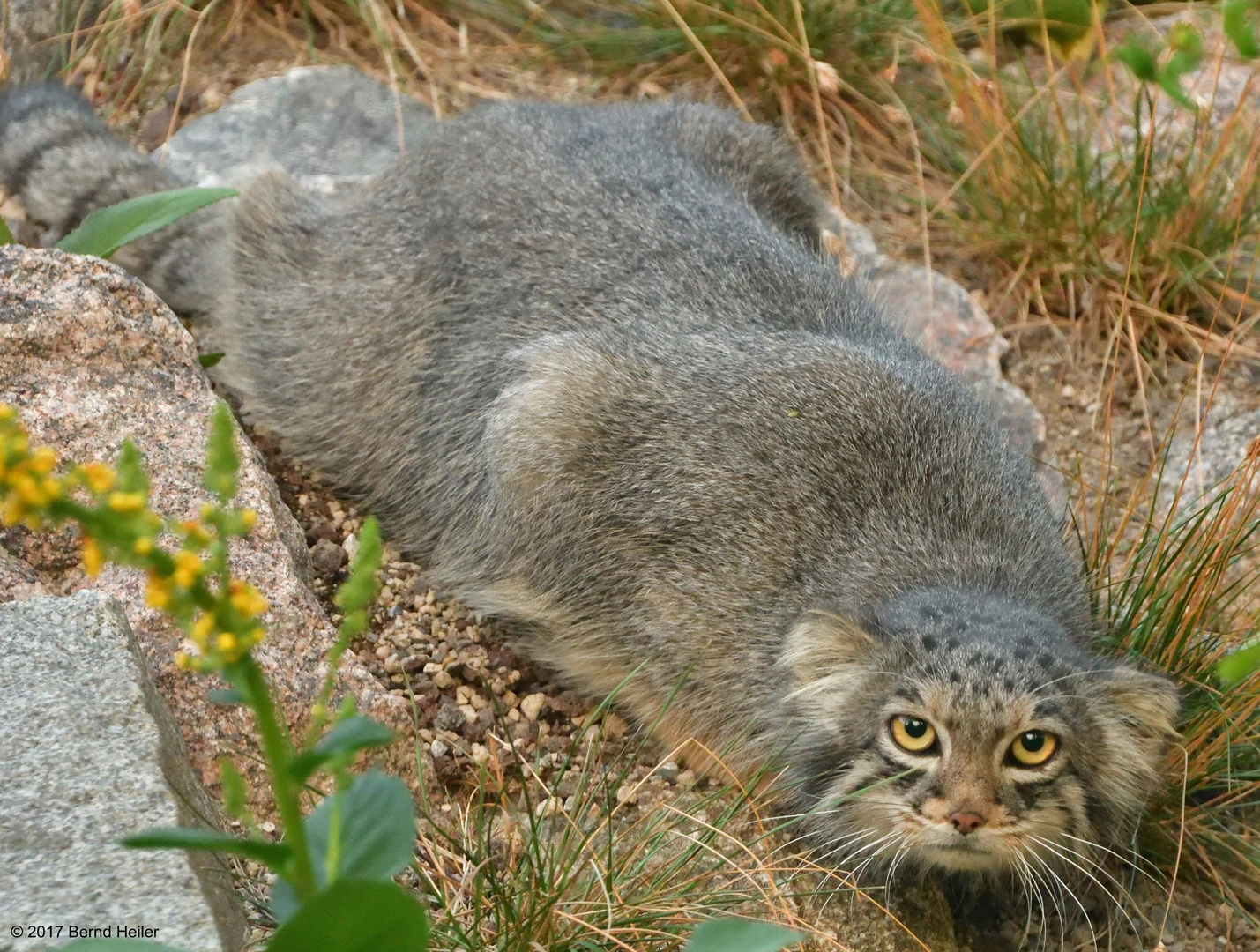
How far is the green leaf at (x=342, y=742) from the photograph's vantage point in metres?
1.72

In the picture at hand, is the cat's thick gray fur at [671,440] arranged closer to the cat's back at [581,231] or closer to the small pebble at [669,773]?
the cat's back at [581,231]

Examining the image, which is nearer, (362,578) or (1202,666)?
(362,578)

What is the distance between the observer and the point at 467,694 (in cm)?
410

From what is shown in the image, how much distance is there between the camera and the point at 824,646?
3523 millimetres

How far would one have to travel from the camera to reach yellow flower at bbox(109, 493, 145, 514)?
1467mm

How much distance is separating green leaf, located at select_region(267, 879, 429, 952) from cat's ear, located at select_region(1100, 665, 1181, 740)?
2.16m

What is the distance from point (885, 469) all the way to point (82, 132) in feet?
10.6

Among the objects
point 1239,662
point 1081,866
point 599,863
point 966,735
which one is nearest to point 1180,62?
point 966,735

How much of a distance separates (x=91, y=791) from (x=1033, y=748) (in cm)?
203

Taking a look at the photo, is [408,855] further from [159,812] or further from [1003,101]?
[1003,101]

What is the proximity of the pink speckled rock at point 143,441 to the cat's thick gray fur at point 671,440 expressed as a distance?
0.71 meters

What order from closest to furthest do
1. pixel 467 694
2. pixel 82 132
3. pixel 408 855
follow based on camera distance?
pixel 408 855
pixel 467 694
pixel 82 132

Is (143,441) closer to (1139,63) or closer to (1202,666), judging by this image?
(1202,666)

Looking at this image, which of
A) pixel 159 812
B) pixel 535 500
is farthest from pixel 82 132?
pixel 159 812
